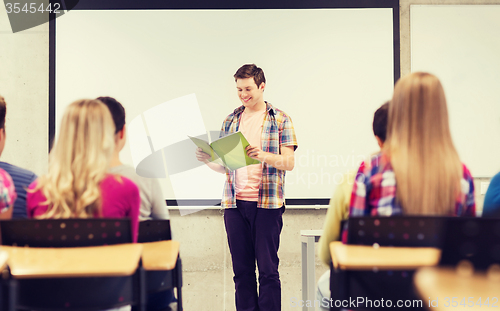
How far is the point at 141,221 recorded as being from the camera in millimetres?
1264

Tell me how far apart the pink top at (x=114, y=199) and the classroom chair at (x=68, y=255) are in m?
0.11

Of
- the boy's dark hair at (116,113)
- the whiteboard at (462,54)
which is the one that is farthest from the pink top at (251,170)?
the whiteboard at (462,54)

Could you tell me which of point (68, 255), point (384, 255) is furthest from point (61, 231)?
point (384, 255)

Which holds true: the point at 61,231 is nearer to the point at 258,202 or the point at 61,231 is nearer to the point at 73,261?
the point at 73,261

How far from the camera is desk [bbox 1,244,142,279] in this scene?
901 mm

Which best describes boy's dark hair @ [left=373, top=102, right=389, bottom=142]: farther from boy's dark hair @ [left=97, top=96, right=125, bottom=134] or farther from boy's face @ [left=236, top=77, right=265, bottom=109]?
boy's face @ [left=236, top=77, right=265, bottom=109]

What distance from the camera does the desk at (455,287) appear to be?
2.96 feet

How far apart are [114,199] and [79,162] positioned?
161mm

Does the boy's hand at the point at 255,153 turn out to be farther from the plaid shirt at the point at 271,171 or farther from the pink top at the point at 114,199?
the pink top at the point at 114,199

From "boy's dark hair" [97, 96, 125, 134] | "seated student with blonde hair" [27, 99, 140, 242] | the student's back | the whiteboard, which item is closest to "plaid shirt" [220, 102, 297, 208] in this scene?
the student's back

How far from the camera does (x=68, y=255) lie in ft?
3.19

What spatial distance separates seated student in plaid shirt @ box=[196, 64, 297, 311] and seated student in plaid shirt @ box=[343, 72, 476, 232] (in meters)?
1.06

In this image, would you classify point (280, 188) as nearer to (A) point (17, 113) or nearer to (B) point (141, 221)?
(B) point (141, 221)

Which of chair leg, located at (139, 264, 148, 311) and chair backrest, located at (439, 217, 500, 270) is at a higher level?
chair backrest, located at (439, 217, 500, 270)
